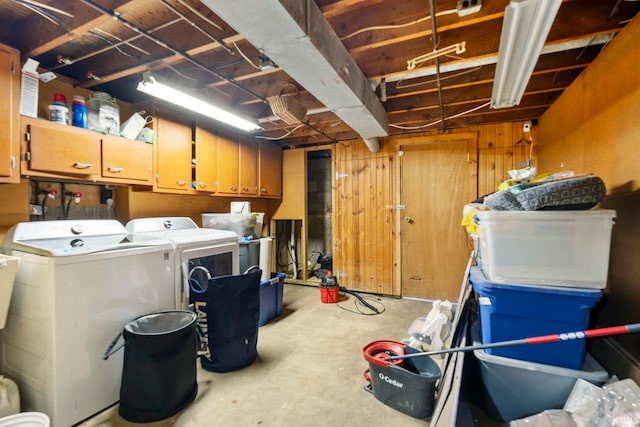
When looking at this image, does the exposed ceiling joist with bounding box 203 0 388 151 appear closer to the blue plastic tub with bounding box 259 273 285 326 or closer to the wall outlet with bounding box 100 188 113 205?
the blue plastic tub with bounding box 259 273 285 326

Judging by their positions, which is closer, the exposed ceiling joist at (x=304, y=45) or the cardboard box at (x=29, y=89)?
the exposed ceiling joist at (x=304, y=45)

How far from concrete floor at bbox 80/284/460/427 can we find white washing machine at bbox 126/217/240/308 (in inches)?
28.4

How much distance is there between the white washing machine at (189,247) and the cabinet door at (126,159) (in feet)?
1.35

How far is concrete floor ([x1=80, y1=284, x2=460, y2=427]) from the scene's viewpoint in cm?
171

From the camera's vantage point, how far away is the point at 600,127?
1875 mm

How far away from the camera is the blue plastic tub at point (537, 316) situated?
1.40 metres

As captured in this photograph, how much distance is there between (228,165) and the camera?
3.54m

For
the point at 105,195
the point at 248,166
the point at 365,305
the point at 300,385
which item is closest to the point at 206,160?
the point at 248,166

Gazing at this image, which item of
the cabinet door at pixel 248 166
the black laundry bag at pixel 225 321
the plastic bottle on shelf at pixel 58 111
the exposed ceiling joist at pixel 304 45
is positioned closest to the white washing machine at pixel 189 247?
the black laundry bag at pixel 225 321

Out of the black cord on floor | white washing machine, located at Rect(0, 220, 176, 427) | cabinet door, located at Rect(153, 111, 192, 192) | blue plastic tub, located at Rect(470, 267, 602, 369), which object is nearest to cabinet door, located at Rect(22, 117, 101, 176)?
white washing machine, located at Rect(0, 220, 176, 427)

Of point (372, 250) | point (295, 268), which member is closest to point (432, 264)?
point (372, 250)

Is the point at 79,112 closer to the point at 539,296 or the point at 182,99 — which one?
the point at 182,99

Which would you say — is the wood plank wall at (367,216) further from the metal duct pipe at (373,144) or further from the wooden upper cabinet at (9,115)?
the wooden upper cabinet at (9,115)

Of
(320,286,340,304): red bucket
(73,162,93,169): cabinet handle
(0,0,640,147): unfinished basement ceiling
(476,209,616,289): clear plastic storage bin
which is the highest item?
(0,0,640,147): unfinished basement ceiling
